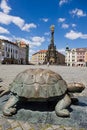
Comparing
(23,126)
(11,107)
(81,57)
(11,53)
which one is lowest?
(23,126)

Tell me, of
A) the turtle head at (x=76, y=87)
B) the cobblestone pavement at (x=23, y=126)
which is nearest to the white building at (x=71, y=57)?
the turtle head at (x=76, y=87)

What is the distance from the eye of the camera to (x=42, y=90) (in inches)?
156

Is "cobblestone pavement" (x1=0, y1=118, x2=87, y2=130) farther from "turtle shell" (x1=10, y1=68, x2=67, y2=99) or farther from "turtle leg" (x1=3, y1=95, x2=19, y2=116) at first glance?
"turtle shell" (x1=10, y1=68, x2=67, y2=99)

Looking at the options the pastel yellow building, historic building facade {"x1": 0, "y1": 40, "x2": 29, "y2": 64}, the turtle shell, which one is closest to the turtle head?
the turtle shell

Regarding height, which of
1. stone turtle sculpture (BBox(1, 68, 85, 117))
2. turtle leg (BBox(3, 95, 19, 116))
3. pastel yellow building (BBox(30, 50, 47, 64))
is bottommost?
turtle leg (BBox(3, 95, 19, 116))

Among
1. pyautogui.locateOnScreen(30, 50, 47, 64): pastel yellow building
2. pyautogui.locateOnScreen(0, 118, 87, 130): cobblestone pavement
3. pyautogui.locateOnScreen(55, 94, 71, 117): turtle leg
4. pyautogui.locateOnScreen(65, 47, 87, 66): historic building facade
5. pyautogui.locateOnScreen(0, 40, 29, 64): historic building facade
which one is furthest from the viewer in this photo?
pyautogui.locateOnScreen(30, 50, 47, 64): pastel yellow building

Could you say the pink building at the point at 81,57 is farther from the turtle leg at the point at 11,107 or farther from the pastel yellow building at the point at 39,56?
the turtle leg at the point at 11,107

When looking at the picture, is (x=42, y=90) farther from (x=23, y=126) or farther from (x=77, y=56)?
(x=77, y=56)

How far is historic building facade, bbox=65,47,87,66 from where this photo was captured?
395 feet

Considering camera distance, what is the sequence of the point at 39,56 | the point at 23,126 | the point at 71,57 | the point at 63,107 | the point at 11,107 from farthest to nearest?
the point at 39,56 < the point at 71,57 < the point at 11,107 < the point at 63,107 < the point at 23,126

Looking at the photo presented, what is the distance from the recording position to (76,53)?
124000mm

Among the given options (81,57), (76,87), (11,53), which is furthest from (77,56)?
(76,87)

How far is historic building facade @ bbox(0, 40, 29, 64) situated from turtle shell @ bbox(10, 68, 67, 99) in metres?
81.0

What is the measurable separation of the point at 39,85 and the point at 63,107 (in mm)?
630
